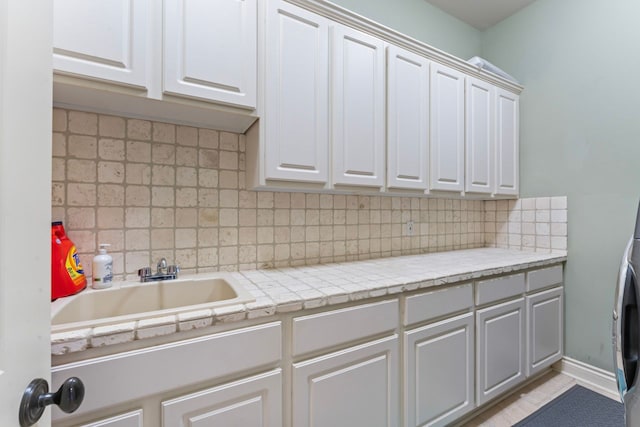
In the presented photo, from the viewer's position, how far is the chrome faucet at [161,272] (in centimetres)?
131

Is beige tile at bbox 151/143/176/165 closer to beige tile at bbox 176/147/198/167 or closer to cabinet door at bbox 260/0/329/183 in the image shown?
beige tile at bbox 176/147/198/167

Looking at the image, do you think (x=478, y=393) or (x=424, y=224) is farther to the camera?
(x=424, y=224)

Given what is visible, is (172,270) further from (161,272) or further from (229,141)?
(229,141)

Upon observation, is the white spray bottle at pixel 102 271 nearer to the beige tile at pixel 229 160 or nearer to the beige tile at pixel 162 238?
the beige tile at pixel 162 238

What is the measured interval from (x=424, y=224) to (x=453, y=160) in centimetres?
54

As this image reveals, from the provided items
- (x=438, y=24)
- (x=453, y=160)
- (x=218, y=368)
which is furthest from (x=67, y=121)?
(x=438, y=24)

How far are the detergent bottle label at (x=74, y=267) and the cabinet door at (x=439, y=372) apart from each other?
54.9 inches

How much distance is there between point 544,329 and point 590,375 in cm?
46

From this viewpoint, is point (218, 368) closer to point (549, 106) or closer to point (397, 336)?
point (397, 336)

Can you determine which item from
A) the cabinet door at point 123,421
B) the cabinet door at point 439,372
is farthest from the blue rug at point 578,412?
the cabinet door at point 123,421

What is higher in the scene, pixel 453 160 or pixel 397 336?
pixel 453 160

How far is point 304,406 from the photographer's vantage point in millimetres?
1099

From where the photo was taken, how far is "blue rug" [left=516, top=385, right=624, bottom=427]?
5.46ft

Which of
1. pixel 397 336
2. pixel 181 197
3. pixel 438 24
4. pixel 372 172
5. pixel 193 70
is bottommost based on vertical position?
pixel 397 336
